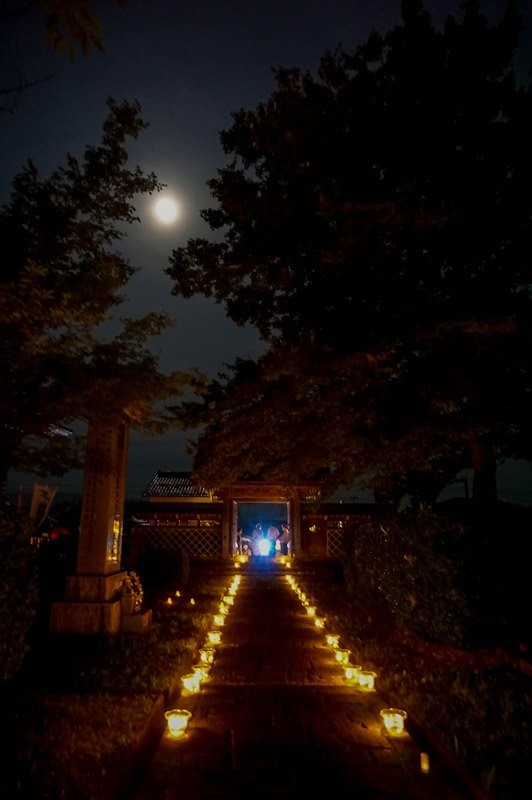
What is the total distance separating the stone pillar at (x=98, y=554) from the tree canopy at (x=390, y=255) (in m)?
1.73

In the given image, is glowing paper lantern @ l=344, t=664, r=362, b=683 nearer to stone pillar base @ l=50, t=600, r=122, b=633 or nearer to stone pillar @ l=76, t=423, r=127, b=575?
stone pillar base @ l=50, t=600, r=122, b=633

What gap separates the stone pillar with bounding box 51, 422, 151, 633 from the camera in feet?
27.1

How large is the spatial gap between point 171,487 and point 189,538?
28.4 feet

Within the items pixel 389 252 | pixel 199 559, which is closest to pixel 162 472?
pixel 199 559

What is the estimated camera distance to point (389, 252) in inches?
330

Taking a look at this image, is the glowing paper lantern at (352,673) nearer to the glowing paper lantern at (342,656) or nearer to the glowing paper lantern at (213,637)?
the glowing paper lantern at (342,656)

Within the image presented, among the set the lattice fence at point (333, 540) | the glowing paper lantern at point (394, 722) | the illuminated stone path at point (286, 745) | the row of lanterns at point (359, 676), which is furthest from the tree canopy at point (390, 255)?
the lattice fence at point (333, 540)

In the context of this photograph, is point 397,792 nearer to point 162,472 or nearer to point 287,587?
point 287,587

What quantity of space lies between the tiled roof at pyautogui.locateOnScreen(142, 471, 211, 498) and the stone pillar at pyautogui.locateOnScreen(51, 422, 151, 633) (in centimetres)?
1892

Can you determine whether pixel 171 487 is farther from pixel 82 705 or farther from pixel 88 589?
pixel 82 705

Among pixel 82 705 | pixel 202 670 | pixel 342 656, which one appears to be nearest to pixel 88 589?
pixel 202 670

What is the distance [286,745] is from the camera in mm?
4410

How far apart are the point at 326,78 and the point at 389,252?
10.5ft

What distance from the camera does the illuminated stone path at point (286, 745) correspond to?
3691mm
